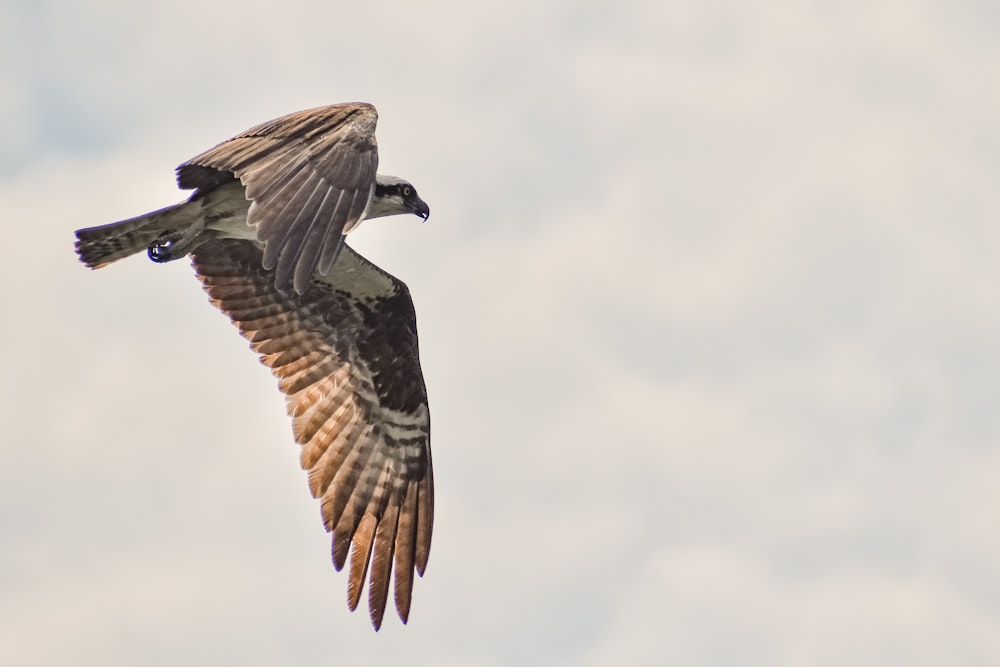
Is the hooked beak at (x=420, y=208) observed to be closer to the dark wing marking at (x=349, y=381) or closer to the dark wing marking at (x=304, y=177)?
the dark wing marking at (x=349, y=381)

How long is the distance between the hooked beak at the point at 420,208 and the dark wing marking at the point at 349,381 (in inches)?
30.8

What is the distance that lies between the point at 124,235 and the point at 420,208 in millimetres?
3113

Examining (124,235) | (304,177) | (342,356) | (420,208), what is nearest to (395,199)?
(420,208)

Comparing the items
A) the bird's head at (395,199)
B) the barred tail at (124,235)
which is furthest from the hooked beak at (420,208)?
the barred tail at (124,235)

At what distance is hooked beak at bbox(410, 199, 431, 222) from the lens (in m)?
16.4

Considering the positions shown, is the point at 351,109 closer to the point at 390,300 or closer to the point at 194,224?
A: the point at 194,224

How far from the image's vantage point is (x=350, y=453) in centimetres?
1692

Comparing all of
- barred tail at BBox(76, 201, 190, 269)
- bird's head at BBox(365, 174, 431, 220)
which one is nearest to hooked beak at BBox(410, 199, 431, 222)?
→ bird's head at BBox(365, 174, 431, 220)

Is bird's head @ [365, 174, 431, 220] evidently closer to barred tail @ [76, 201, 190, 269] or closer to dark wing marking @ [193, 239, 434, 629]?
dark wing marking @ [193, 239, 434, 629]

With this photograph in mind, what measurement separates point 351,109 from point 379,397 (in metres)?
5.19

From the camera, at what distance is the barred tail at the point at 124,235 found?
14727mm

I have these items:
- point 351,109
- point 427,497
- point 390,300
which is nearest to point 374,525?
point 427,497

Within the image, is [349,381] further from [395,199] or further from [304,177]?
[304,177]

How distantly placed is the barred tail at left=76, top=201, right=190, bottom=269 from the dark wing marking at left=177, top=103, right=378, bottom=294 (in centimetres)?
147
